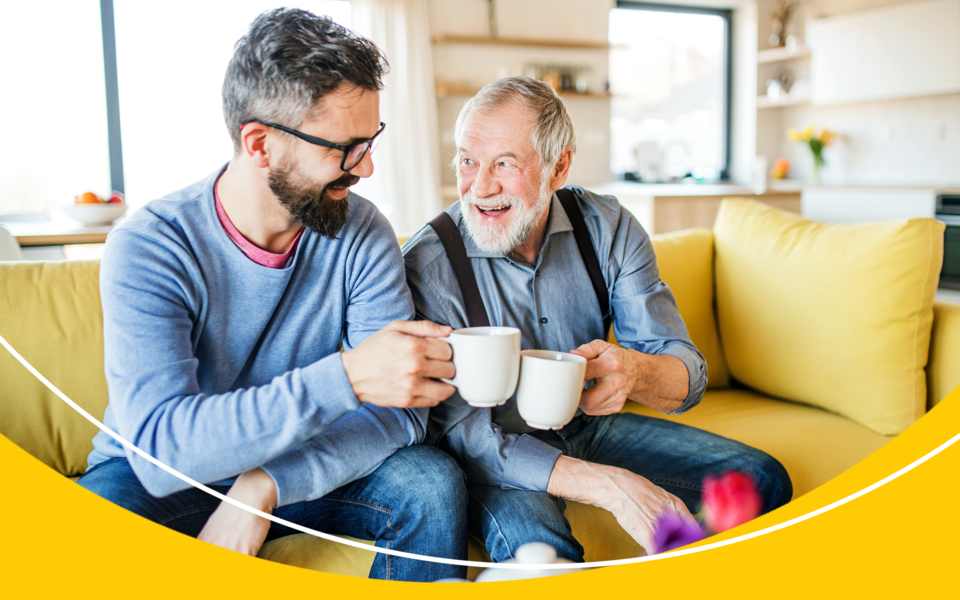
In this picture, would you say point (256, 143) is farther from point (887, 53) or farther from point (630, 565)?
point (887, 53)

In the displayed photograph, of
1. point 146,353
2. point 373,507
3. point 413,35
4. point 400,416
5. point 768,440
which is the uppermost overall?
point 413,35

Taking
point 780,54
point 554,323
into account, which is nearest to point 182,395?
point 554,323

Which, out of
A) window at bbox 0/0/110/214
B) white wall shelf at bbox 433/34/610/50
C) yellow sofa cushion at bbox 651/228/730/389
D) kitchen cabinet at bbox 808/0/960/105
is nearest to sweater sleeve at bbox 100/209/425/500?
window at bbox 0/0/110/214

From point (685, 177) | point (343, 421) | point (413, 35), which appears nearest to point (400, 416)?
point (343, 421)

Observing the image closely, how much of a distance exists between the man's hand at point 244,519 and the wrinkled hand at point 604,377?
421 millimetres

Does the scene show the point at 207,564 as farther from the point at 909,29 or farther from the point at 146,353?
the point at 909,29

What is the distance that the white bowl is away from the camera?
6.37ft

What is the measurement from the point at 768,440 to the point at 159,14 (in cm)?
131

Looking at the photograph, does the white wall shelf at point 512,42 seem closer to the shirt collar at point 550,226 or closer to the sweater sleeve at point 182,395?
the shirt collar at point 550,226

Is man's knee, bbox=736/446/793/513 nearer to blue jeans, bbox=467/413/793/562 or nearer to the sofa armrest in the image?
blue jeans, bbox=467/413/793/562

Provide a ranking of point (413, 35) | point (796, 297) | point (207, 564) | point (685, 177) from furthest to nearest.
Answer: point (685, 177), point (413, 35), point (796, 297), point (207, 564)

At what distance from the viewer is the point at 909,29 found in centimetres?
383

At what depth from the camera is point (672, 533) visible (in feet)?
2.99

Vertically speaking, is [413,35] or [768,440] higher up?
[413,35]
